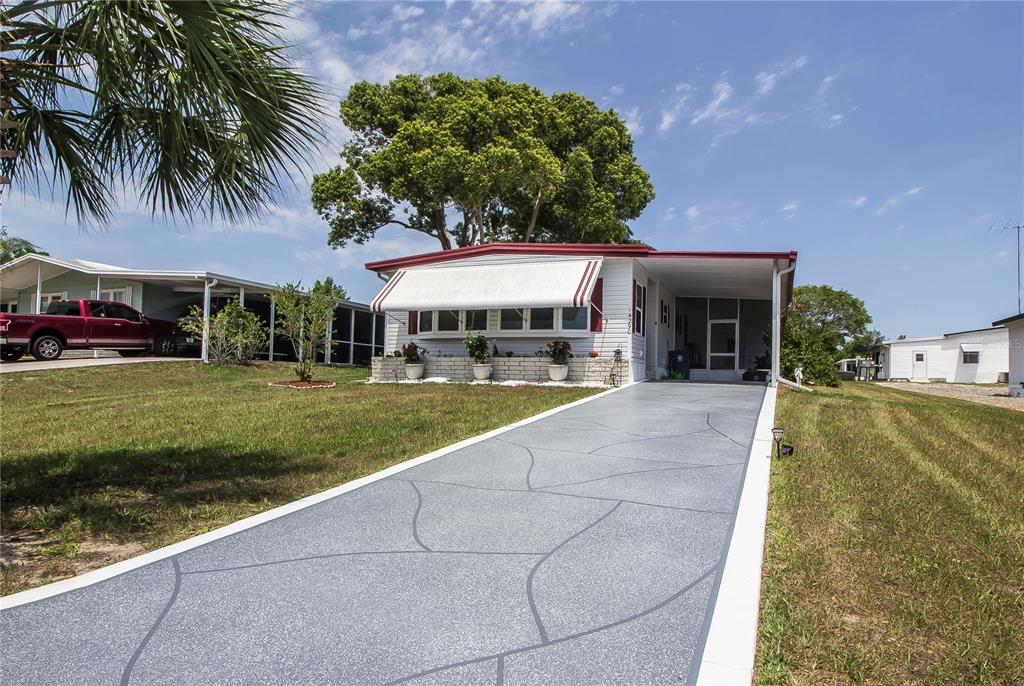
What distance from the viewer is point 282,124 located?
4.47 m

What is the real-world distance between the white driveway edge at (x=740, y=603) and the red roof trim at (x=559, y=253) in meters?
10.4

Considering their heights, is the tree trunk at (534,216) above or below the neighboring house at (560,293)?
above

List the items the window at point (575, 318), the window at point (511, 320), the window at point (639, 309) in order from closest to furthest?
the window at point (575, 318) < the window at point (639, 309) < the window at point (511, 320)

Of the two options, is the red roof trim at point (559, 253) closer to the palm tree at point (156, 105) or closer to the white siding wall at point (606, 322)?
Result: the white siding wall at point (606, 322)

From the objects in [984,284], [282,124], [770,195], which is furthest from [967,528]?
[984,284]

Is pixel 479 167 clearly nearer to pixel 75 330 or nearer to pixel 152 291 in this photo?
pixel 152 291

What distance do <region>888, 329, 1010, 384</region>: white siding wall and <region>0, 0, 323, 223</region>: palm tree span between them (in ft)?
150

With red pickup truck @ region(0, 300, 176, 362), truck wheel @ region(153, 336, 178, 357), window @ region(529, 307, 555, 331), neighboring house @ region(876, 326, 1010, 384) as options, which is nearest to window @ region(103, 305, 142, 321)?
red pickup truck @ region(0, 300, 176, 362)

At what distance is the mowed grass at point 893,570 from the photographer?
2291mm

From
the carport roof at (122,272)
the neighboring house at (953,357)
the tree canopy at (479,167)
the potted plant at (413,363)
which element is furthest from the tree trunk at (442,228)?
the neighboring house at (953,357)

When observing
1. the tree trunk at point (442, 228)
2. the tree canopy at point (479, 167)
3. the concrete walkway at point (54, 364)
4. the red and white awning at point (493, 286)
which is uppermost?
the tree canopy at point (479, 167)

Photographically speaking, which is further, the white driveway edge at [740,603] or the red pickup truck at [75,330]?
the red pickup truck at [75,330]

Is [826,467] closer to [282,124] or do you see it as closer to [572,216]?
[282,124]

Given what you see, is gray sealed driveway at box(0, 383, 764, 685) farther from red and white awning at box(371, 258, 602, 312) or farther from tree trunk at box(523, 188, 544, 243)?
tree trunk at box(523, 188, 544, 243)
